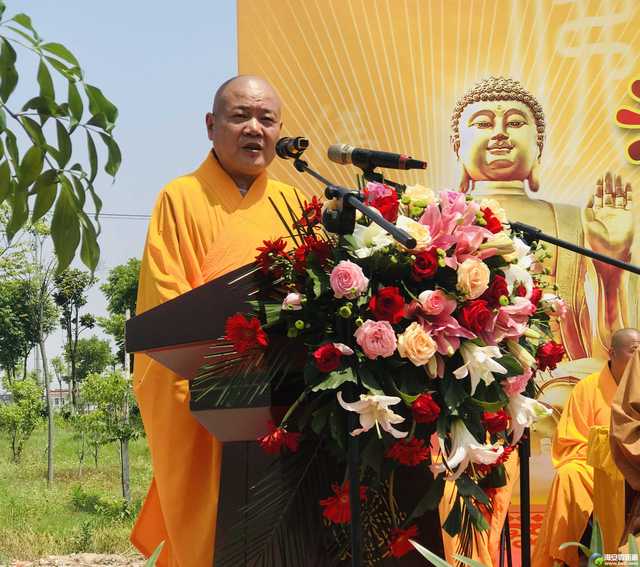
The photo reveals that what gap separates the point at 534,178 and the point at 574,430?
155cm

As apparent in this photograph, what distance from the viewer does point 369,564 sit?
1.96 metres

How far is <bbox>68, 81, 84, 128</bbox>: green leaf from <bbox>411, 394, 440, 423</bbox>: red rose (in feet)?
2.76

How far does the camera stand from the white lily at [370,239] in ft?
5.86

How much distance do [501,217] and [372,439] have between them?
1.81 ft

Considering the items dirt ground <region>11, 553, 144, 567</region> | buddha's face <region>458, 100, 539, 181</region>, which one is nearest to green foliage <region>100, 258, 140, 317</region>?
dirt ground <region>11, 553, 144, 567</region>

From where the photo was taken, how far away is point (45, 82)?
1.18 metres

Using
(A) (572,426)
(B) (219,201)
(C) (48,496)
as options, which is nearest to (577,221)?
(A) (572,426)

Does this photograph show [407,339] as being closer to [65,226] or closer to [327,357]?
[327,357]

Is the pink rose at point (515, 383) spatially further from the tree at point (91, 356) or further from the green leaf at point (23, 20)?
the tree at point (91, 356)

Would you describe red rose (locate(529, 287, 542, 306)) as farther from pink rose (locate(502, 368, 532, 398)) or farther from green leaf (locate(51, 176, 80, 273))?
green leaf (locate(51, 176, 80, 273))

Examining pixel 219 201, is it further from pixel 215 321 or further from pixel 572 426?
pixel 572 426

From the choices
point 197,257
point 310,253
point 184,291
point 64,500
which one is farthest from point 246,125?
point 64,500

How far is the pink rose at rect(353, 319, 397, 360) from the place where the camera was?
170 centimetres

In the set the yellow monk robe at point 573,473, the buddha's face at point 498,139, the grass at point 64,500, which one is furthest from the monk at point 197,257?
the grass at point 64,500
